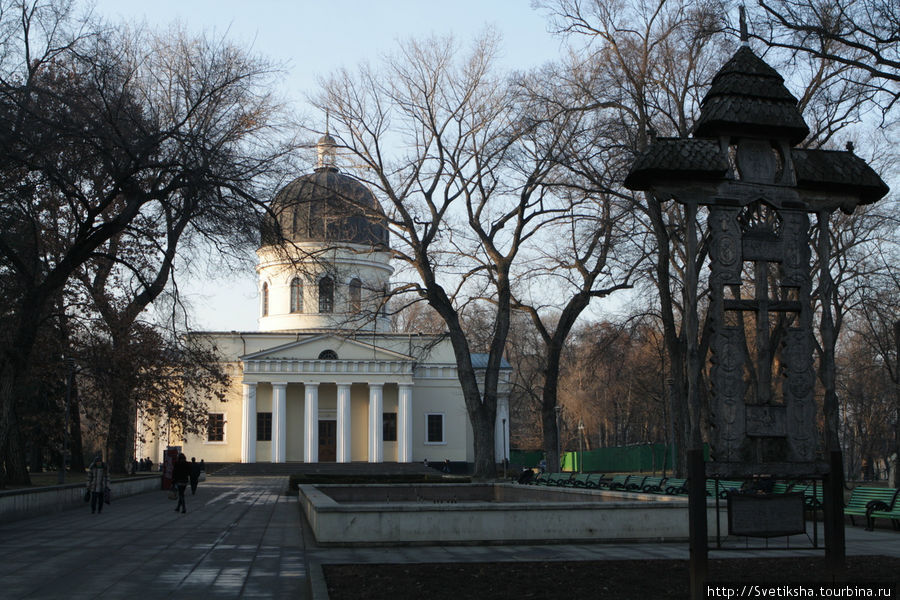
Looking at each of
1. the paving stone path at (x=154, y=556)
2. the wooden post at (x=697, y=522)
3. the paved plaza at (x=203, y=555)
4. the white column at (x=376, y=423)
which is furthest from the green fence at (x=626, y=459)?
the wooden post at (x=697, y=522)

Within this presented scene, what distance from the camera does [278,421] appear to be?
2416 inches

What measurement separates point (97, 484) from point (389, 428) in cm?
4139

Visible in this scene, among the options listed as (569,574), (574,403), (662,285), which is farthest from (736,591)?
(574,403)

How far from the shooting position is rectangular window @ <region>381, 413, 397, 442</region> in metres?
64.1

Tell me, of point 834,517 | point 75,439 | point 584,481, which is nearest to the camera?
point 834,517

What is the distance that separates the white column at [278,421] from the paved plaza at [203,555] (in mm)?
40720

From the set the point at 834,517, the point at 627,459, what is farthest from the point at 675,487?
the point at 627,459

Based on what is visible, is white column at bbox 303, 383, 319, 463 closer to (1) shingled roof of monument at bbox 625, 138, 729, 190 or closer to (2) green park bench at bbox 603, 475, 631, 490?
(2) green park bench at bbox 603, 475, 631, 490

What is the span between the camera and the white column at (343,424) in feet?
202

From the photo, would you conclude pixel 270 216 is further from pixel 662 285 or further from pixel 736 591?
pixel 736 591

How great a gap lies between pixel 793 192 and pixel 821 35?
808 centimetres

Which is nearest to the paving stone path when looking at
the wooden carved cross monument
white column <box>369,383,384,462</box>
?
the wooden carved cross monument

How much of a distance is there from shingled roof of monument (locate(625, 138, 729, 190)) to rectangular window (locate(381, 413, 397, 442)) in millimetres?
55805

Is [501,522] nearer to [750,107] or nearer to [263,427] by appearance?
[750,107]
